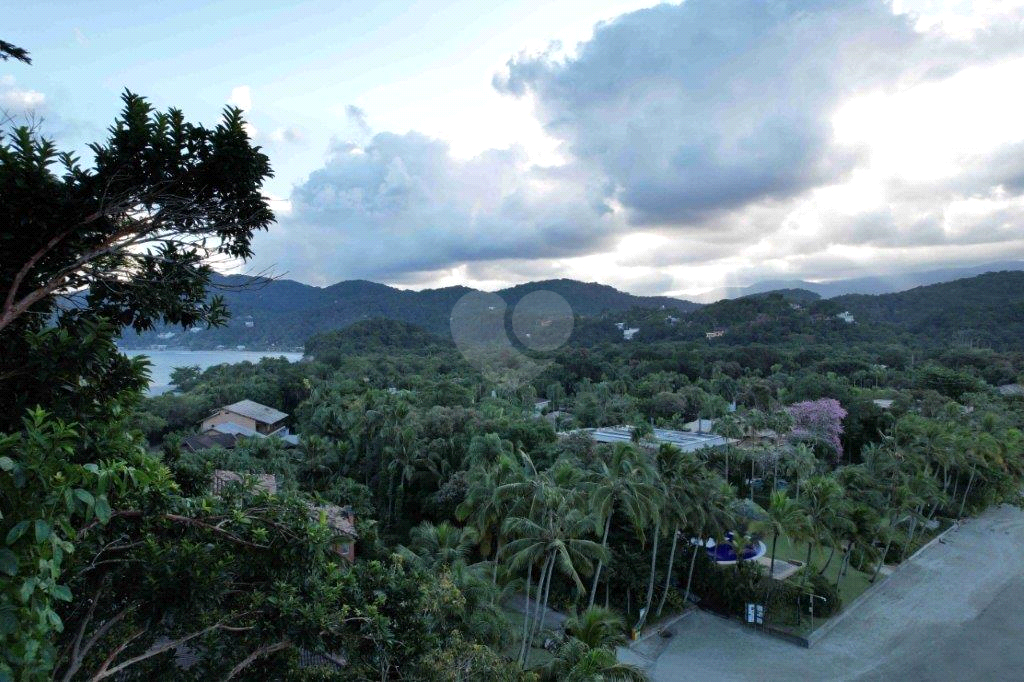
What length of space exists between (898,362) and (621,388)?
113 feet

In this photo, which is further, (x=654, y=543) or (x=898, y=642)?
(x=654, y=543)

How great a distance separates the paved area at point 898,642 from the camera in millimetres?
14438

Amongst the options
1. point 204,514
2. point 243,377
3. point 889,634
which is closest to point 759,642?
point 889,634

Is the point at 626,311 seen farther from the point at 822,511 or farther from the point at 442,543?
the point at 442,543

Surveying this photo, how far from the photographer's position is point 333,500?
20.9m

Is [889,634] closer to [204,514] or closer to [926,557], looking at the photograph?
[926,557]

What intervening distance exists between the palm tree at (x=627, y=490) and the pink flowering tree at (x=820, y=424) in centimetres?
2120

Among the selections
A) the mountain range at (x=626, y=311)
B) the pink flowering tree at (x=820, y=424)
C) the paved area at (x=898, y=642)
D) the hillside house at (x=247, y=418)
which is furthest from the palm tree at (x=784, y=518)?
the mountain range at (x=626, y=311)

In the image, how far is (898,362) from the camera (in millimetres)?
64375

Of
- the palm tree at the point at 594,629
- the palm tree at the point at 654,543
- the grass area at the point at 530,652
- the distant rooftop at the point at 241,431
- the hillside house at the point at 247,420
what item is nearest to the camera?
the palm tree at the point at 594,629

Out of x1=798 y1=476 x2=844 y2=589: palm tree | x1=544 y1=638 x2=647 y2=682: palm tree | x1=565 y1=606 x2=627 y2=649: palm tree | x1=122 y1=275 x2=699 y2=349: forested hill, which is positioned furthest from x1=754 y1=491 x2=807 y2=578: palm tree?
A: x1=122 y1=275 x2=699 y2=349: forested hill

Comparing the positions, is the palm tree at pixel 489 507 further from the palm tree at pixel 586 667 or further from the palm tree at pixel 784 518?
the palm tree at pixel 784 518

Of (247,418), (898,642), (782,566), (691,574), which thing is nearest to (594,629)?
(691,574)

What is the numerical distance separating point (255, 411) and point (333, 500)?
24924 mm
